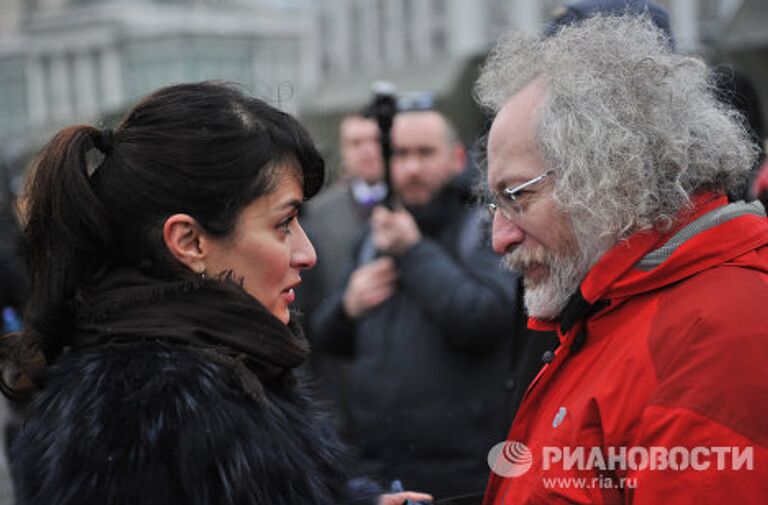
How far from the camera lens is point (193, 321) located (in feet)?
6.28

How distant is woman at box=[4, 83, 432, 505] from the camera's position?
175cm

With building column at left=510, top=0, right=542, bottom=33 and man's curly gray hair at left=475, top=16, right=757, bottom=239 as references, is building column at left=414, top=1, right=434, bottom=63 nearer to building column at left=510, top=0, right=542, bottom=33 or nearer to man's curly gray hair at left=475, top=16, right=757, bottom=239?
building column at left=510, top=0, right=542, bottom=33

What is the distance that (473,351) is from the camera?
358cm

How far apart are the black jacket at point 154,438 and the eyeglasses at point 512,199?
0.62 m

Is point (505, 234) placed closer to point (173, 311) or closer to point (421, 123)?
point (173, 311)

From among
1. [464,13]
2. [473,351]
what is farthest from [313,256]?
[464,13]

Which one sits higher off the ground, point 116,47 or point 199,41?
point 199,41

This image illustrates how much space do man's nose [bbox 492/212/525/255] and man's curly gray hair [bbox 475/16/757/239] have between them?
0.54 ft

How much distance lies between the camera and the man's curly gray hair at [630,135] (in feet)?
6.10

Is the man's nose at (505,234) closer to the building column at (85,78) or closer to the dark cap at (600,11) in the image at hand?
the dark cap at (600,11)

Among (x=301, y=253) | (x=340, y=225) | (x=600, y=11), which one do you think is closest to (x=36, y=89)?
(x=340, y=225)

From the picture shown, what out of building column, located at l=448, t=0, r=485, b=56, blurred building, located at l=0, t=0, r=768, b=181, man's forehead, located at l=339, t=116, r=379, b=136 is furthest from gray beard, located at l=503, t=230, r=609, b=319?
building column, located at l=448, t=0, r=485, b=56

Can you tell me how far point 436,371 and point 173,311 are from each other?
1808mm

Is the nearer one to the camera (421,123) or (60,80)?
(421,123)
